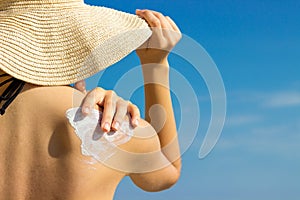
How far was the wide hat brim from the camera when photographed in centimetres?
208

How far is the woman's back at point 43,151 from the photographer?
200 cm

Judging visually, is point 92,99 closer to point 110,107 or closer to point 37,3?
point 110,107

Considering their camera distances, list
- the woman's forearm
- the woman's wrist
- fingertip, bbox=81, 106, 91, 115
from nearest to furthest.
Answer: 1. fingertip, bbox=81, 106, 91, 115
2. the woman's forearm
3. the woman's wrist

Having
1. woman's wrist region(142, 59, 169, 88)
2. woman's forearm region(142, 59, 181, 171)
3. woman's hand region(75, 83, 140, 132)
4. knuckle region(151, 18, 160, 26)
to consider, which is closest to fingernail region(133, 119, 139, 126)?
woman's hand region(75, 83, 140, 132)

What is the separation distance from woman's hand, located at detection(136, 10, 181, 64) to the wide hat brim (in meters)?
0.17

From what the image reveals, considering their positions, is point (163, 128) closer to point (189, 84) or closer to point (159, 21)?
point (189, 84)

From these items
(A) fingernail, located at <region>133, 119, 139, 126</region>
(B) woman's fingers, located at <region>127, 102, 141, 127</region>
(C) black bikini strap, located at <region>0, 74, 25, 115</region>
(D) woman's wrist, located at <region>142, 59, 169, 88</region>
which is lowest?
(D) woman's wrist, located at <region>142, 59, 169, 88</region>

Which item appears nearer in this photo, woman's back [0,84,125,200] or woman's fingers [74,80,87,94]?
woman's back [0,84,125,200]

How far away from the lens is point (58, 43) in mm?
2150

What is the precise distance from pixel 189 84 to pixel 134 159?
1.22 ft

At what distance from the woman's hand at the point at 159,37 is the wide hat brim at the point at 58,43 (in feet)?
0.56

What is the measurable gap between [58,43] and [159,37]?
1.56ft

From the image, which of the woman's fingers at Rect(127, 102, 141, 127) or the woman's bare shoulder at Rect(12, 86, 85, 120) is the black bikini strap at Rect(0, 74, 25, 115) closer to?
the woman's bare shoulder at Rect(12, 86, 85, 120)

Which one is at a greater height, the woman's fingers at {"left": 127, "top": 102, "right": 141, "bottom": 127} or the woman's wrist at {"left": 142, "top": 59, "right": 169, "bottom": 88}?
the woman's fingers at {"left": 127, "top": 102, "right": 141, "bottom": 127}
